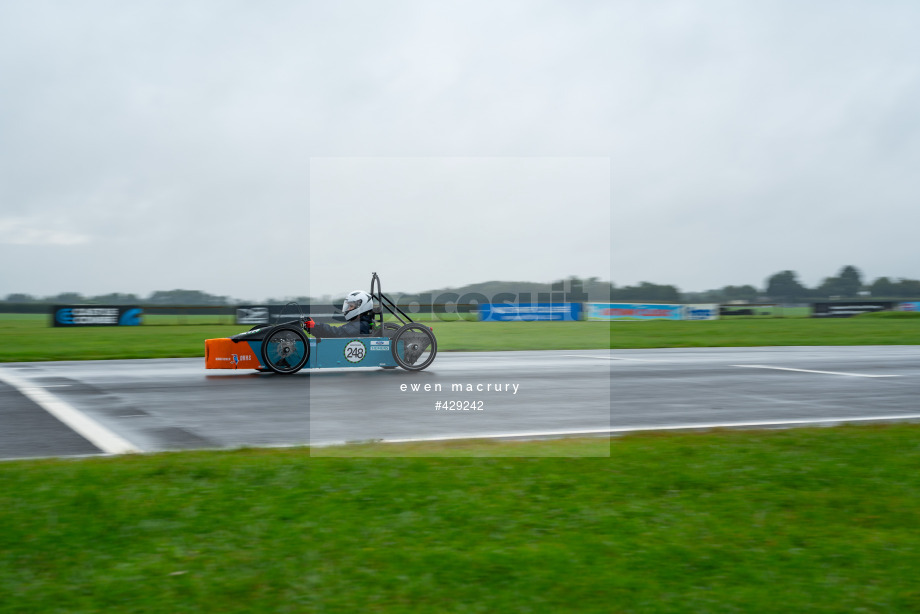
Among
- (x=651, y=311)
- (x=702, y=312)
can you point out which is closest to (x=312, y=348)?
Result: (x=651, y=311)

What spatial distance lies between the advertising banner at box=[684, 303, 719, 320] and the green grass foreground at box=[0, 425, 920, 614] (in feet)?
148

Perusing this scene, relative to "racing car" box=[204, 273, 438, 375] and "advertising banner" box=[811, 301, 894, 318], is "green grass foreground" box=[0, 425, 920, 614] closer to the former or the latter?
"racing car" box=[204, 273, 438, 375]

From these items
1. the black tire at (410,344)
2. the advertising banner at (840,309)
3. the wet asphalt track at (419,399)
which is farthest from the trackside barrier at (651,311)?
the black tire at (410,344)

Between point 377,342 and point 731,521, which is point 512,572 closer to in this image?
point 731,521

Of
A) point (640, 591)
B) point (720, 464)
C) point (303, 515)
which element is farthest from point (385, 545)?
point (720, 464)

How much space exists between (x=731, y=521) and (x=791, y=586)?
3.19 feet

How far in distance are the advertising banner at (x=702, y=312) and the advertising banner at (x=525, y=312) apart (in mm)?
9327

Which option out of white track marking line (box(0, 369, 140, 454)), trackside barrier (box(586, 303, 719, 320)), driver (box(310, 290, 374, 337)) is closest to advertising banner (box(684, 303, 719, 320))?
trackside barrier (box(586, 303, 719, 320))

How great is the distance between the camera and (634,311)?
159 ft

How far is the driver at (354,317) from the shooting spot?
14129 mm

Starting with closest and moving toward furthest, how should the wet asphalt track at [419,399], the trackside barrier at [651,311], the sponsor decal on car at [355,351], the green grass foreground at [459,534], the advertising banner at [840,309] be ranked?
1. the green grass foreground at [459,534]
2. the wet asphalt track at [419,399]
3. the sponsor decal on car at [355,351]
4. the trackside barrier at [651,311]
5. the advertising banner at [840,309]

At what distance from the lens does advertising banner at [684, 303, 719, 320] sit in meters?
50.2

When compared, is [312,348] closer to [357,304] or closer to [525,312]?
[357,304]

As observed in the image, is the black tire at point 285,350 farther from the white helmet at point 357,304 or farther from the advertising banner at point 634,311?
the advertising banner at point 634,311
